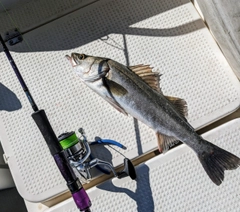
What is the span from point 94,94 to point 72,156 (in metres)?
0.41

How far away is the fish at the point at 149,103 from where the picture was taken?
173cm

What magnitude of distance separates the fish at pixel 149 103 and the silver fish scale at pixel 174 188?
111mm

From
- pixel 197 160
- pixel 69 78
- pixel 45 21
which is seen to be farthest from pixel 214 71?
pixel 45 21

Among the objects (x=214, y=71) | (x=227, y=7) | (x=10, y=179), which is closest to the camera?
(x=227, y=7)

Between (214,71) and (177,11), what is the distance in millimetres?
443

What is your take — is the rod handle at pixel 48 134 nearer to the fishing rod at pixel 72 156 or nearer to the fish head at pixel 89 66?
the fishing rod at pixel 72 156

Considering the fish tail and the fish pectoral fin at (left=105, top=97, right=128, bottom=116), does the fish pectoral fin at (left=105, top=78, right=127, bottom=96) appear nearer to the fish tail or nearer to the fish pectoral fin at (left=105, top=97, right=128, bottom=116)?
the fish pectoral fin at (left=105, top=97, right=128, bottom=116)

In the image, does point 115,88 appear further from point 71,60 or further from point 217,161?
point 217,161

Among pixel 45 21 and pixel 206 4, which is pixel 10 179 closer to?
pixel 45 21

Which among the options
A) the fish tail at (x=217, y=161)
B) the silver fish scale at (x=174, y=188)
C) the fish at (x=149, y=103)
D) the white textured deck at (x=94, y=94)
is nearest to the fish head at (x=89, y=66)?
the fish at (x=149, y=103)

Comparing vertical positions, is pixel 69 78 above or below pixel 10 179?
above

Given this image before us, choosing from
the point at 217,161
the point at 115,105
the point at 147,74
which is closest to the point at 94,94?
the point at 115,105

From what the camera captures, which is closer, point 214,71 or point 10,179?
point 214,71

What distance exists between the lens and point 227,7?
1.72m
